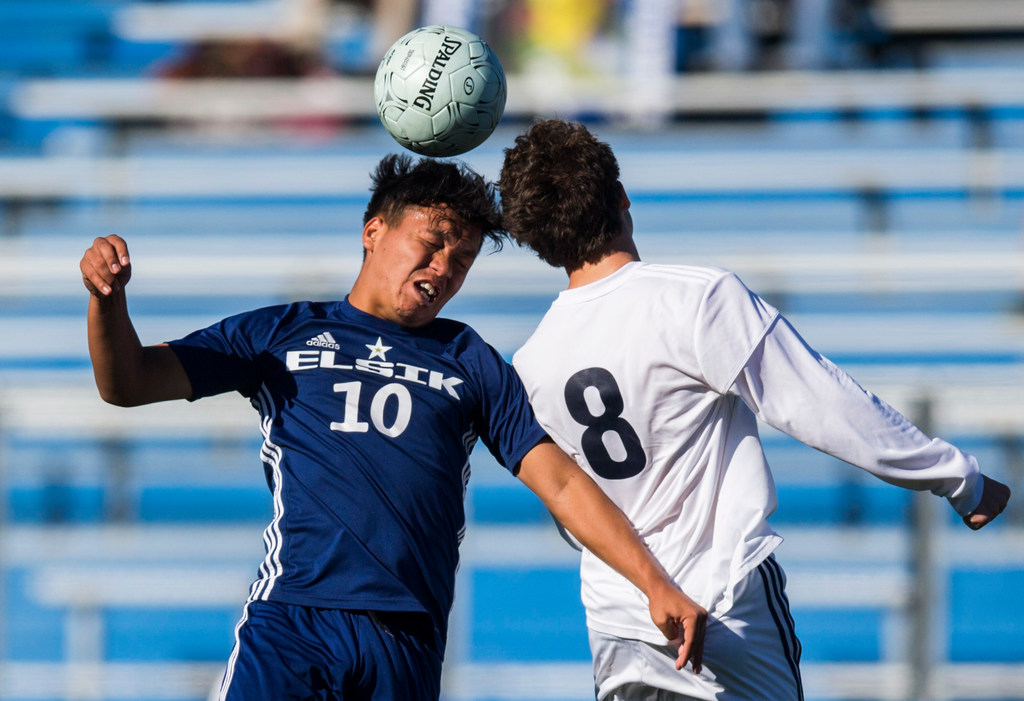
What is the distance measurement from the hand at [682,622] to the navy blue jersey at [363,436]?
20.6 inches

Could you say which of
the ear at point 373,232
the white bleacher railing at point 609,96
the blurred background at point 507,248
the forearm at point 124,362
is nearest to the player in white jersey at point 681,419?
the ear at point 373,232

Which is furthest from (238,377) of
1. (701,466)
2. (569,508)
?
(701,466)

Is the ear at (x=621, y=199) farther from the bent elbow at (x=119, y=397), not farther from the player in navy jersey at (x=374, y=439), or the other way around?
the bent elbow at (x=119, y=397)

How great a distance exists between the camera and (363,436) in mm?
2793

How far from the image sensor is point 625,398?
2588mm

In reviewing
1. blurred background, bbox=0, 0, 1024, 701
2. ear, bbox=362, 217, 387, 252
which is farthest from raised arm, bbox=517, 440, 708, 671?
blurred background, bbox=0, 0, 1024, 701

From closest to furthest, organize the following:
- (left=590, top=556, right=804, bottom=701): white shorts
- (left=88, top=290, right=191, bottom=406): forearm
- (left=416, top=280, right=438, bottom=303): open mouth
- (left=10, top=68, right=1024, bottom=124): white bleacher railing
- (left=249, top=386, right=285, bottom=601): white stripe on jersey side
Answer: (left=590, top=556, right=804, bottom=701): white shorts
(left=88, top=290, right=191, bottom=406): forearm
(left=249, top=386, right=285, bottom=601): white stripe on jersey side
(left=416, top=280, right=438, bottom=303): open mouth
(left=10, top=68, right=1024, bottom=124): white bleacher railing

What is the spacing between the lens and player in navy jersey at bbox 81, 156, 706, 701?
259cm

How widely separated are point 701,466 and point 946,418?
2578 mm

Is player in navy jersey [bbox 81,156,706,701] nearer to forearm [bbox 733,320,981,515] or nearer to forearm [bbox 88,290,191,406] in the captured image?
forearm [bbox 88,290,191,406]

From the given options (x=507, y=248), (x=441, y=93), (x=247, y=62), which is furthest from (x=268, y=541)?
(x=247, y=62)

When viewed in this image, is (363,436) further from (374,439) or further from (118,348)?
(118,348)

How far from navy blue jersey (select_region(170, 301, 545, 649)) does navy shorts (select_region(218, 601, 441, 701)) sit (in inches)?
1.6

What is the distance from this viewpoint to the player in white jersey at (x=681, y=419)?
8.11ft
